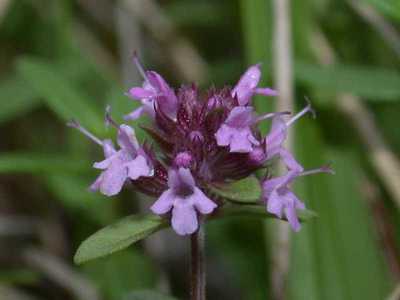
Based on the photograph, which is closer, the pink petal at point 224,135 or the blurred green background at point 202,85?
the pink petal at point 224,135

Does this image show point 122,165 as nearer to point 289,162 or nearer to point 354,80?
point 289,162

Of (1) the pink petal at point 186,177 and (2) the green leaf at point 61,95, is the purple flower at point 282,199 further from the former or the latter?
(2) the green leaf at point 61,95

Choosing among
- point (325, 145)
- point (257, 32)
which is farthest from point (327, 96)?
point (257, 32)

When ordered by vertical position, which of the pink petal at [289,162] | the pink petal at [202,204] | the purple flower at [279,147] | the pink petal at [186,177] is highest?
the purple flower at [279,147]

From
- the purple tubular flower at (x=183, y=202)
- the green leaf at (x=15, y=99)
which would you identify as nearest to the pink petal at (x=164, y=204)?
the purple tubular flower at (x=183, y=202)

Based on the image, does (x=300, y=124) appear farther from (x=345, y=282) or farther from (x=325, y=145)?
(x=345, y=282)

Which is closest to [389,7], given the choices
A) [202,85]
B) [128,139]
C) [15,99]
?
[128,139]
